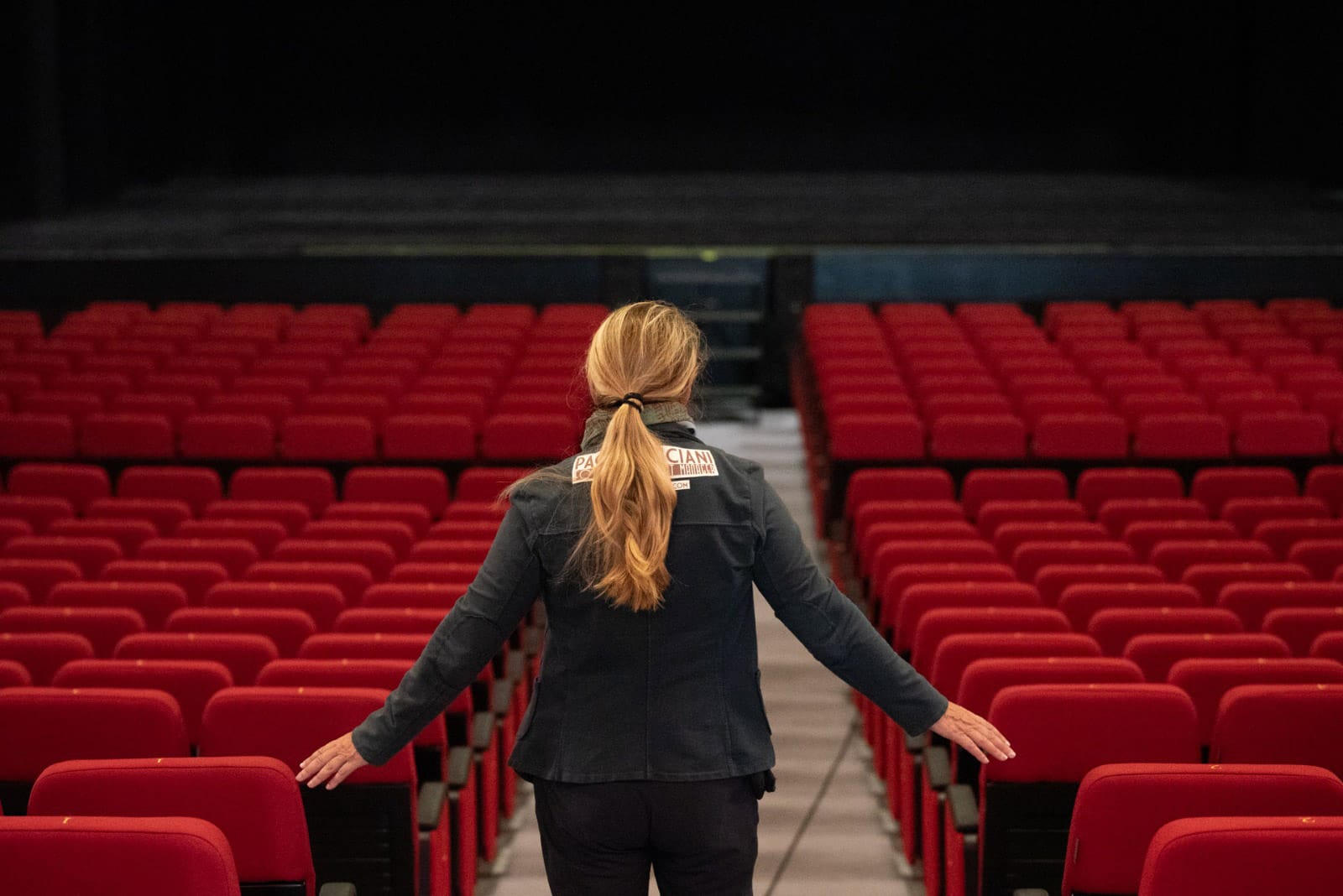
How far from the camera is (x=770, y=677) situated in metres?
4.80

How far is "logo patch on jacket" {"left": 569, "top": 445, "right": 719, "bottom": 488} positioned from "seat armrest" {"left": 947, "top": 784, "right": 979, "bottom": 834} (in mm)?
1290

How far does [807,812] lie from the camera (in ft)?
12.3

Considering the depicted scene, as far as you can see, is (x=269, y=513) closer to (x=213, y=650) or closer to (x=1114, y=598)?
(x=213, y=650)

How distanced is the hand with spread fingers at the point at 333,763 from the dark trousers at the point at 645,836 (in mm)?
301

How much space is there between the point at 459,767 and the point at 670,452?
1.52 metres

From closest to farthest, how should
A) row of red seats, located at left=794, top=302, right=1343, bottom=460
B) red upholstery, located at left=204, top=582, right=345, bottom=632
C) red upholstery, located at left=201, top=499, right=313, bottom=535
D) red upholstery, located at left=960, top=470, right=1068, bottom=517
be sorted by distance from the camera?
red upholstery, located at left=204, top=582, right=345, bottom=632, red upholstery, located at left=201, top=499, right=313, bottom=535, red upholstery, located at left=960, top=470, right=1068, bottom=517, row of red seats, located at left=794, top=302, right=1343, bottom=460

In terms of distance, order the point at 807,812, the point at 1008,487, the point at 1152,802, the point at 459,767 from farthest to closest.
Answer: the point at 1008,487, the point at 807,812, the point at 459,767, the point at 1152,802

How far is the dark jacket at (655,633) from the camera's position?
166 centimetres

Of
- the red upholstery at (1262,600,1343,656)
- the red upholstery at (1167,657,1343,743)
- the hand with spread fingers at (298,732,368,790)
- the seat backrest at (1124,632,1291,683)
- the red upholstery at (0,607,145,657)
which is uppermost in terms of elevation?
the hand with spread fingers at (298,732,368,790)

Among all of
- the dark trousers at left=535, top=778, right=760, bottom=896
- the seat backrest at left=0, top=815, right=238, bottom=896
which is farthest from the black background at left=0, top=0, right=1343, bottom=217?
the dark trousers at left=535, top=778, right=760, bottom=896

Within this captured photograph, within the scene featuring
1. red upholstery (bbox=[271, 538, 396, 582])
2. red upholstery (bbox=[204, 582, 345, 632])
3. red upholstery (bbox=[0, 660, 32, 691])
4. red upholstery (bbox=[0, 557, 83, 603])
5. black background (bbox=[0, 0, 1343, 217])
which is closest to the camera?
red upholstery (bbox=[0, 660, 32, 691])

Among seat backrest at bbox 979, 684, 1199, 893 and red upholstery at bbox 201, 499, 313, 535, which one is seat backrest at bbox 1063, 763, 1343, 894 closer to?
seat backrest at bbox 979, 684, 1199, 893

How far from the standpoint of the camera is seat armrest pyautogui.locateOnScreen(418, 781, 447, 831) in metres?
2.62

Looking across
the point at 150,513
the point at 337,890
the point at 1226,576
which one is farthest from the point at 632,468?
the point at 150,513
